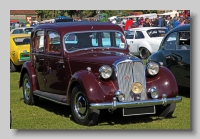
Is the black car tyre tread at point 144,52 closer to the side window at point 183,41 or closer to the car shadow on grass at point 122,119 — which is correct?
Result: the side window at point 183,41

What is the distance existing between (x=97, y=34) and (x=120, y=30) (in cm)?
62

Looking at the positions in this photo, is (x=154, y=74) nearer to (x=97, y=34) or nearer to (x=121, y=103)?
(x=121, y=103)

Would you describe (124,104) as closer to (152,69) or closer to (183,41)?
(152,69)

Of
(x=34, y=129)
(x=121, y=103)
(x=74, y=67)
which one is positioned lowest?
(x=34, y=129)

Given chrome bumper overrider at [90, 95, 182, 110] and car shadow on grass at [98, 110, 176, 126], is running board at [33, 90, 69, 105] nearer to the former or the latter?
car shadow on grass at [98, 110, 176, 126]

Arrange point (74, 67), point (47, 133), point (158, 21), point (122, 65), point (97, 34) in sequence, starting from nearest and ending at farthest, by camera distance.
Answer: point (47, 133), point (122, 65), point (74, 67), point (97, 34), point (158, 21)

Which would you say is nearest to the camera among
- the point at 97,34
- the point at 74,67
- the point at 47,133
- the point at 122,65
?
the point at 47,133

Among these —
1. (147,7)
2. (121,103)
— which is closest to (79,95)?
(121,103)

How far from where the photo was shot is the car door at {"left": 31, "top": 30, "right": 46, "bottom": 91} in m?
8.78

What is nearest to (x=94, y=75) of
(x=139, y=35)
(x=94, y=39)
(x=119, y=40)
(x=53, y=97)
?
(x=94, y=39)

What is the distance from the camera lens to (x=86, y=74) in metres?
6.97

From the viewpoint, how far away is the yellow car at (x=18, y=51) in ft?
51.8

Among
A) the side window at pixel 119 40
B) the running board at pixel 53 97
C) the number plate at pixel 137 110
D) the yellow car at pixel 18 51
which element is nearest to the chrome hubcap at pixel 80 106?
the running board at pixel 53 97

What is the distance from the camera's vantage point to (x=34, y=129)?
22.8ft
